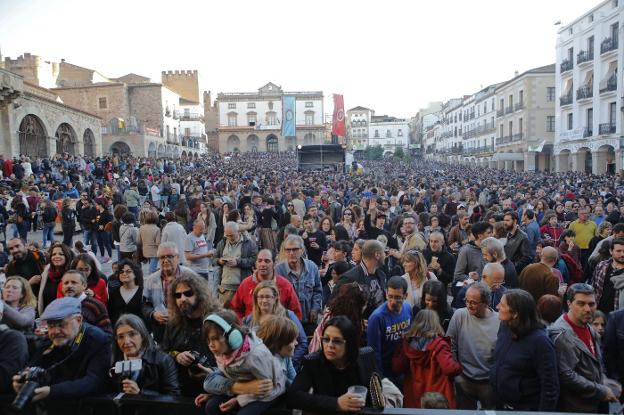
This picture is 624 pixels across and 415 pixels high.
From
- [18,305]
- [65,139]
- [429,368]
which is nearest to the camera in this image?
[429,368]

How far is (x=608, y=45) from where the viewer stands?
92.9 feet

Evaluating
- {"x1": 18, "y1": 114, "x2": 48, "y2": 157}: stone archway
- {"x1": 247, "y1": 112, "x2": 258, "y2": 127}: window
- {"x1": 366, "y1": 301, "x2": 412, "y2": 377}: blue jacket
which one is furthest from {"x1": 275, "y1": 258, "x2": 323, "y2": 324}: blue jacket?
{"x1": 247, "y1": 112, "x2": 258, "y2": 127}: window

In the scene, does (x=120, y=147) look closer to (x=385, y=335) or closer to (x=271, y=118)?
(x=271, y=118)

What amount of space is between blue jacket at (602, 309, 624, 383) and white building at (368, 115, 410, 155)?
10339cm

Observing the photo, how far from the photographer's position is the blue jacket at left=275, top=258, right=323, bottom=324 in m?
4.98

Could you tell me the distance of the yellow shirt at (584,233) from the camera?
8.04 m

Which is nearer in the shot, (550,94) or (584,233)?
(584,233)

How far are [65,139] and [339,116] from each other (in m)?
22.3

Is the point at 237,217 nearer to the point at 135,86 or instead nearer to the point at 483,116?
the point at 135,86

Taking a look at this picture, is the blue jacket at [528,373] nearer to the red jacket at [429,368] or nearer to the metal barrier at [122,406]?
the red jacket at [429,368]

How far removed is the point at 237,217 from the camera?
815 cm

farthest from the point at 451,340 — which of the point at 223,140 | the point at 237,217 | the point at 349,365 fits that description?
the point at 223,140

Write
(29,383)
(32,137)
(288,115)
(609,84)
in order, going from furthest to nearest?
1. (288,115)
2. (609,84)
3. (32,137)
4. (29,383)

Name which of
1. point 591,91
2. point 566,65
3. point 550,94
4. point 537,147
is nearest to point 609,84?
point 591,91
